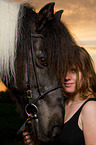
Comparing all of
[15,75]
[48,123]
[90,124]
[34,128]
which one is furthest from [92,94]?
[15,75]

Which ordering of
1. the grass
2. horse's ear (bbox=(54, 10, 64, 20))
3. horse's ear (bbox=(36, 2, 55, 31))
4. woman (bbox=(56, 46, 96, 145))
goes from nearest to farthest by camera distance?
horse's ear (bbox=(36, 2, 55, 31)), woman (bbox=(56, 46, 96, 145)), horse's ear (bbox=(54, 10, 64, 20)), the grass

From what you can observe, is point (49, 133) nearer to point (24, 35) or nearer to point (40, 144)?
point (40, 144)

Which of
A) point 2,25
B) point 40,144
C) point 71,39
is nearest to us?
point 2,25

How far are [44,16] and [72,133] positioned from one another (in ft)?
4.46

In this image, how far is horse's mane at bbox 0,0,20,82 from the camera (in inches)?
72.9

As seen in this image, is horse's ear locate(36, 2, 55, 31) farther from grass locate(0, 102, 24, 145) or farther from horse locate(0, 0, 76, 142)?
grass locate(0, 102, 24, 145)

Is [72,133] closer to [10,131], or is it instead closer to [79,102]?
[79,102]

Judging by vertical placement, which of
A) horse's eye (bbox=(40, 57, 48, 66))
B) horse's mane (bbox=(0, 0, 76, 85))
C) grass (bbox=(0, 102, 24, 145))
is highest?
horse's mane (bbox=(0, 0, 76, 85))

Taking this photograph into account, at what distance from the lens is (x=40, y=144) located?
214cm

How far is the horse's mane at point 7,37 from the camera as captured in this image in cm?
185

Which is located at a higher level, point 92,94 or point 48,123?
point 92,94

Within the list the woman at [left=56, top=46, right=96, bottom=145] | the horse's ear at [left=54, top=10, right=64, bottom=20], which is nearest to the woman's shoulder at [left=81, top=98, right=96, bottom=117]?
the woman at [left=56, top=46, right=96, bottom=145]

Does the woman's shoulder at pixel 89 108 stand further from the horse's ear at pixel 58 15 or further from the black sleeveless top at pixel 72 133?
the horse's ear at pixel 58 15

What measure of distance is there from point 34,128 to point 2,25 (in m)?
1.21
